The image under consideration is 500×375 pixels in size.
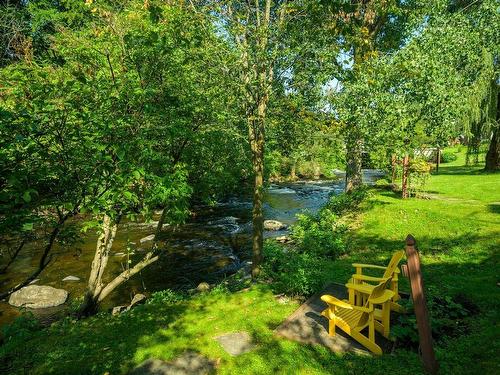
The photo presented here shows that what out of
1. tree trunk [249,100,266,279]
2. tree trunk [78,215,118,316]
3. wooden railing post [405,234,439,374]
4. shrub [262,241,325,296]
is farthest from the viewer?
tree trunk [78,215,118,316]

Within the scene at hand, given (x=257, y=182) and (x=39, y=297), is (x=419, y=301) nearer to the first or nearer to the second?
(x=257, y=182)

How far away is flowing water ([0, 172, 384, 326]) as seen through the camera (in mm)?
12094

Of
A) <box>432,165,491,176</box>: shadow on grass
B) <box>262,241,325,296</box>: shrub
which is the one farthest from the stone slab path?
<box>432,165,491,176</box>: shadow on grass

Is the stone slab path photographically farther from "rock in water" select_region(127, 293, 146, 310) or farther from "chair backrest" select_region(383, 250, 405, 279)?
"rock in water" select_region(127, 293, 146, 310)

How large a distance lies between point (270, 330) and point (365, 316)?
1.93 metres

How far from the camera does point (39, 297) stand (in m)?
11.2

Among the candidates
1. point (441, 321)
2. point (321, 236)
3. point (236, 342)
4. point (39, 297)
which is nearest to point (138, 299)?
point (39, 297)

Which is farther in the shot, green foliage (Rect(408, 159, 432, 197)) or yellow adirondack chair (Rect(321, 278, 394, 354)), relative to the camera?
green foliage (Rect(408, 159, 432, 197))

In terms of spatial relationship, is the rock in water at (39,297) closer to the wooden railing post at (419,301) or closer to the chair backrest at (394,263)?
the chair backrest at (394,263)

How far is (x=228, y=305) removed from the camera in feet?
26.0

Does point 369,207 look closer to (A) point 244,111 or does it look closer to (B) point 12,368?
(A) point 244,111

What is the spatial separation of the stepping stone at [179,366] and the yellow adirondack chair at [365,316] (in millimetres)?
2293

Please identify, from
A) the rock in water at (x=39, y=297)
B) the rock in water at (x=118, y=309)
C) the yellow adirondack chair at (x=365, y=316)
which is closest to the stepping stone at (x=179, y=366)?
the yellow adirondack chair at (x=365, y=316)

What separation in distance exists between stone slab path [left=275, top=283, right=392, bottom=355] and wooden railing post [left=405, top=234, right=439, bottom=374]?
801 millimetres
